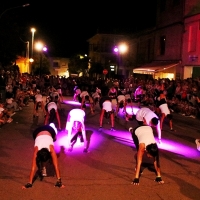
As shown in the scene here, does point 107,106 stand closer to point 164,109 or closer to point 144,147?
point 164,109

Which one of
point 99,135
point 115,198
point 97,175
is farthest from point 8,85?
point 115,198

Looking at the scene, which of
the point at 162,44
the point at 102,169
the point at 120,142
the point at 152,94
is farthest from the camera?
the point at 162,44

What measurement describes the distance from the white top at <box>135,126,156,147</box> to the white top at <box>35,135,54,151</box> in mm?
1776

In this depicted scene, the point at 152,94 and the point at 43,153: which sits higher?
the point at 152,94

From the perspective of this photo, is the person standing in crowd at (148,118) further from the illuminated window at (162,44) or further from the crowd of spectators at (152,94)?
the illuminated window at (162,44)

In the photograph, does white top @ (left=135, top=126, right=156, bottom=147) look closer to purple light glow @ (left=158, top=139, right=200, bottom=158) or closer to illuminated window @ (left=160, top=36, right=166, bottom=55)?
purple light glow @ (left=158, top=139, right=200, bottom=158)

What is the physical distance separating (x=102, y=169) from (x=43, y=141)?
1.98m

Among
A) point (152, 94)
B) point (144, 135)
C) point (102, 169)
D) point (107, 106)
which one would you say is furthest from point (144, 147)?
point (152, 94)

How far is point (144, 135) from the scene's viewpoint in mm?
7629

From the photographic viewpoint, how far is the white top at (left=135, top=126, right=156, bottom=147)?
24.8 ft

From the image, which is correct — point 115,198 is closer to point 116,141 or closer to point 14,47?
point 116,141

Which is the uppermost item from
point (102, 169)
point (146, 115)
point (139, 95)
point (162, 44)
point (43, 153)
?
point (162, 44)

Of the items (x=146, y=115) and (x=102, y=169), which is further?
(x=146, y=115)

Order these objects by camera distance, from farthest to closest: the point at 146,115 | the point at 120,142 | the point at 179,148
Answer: the point at 120,142 → the point at 179,148 → the point at 146,115
